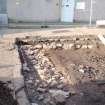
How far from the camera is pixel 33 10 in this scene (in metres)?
21.7

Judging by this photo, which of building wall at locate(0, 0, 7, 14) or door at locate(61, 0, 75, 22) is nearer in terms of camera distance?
building wall at locate(0, 0, 7, 14)

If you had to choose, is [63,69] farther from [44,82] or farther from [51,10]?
[51,10]

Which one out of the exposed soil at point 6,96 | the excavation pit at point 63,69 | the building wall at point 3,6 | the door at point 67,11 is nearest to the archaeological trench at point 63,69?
the excavation pit at point 63,69

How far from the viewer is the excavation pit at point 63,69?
31.8 ft

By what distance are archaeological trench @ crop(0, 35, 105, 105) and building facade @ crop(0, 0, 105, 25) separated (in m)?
4.85

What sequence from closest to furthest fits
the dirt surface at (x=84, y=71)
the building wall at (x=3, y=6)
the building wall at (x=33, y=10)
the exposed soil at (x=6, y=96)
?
the exposed soil at (x=6, y=96)
the dirt surface at (x=84, y=71)
the building wall at (x=3, y=6)
the building wall at (x=33, y=10)

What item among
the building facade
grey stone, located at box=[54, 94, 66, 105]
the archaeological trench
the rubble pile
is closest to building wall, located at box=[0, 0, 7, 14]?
the building facade

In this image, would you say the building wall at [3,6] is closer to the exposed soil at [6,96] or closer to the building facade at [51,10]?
the building facade at [51,10]

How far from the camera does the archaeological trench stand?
9.70 meters

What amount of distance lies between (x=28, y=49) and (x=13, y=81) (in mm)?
5462

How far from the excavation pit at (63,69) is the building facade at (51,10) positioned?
499cm

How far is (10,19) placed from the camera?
2148 centimetres

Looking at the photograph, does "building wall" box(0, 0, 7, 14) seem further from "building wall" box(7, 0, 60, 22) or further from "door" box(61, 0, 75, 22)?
"door" box(61, 0, 75, 22)

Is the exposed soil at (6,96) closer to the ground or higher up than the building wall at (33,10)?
closer to the ground
